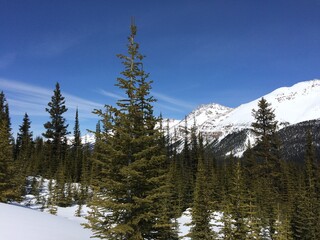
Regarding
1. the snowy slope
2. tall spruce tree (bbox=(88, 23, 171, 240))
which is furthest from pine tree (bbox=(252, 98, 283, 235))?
the snowy slope

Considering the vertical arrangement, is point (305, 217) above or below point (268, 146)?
below

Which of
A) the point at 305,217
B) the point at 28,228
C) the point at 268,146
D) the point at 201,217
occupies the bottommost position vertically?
the point at 305,217

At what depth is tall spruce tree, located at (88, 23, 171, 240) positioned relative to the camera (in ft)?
46.2

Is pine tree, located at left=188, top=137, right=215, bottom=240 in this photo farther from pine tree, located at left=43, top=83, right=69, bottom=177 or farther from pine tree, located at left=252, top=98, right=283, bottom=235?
pine tree, located at left=43, top=83, right=69, bottom=177

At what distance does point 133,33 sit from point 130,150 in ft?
21.0

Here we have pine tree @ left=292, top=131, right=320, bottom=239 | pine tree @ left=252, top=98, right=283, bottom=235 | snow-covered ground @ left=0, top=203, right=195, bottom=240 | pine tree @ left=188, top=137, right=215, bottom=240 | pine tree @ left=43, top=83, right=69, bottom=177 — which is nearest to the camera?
snow-covered ground @ left=0, top=203, right=195, bottom=240

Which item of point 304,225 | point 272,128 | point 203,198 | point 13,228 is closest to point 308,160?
point 304,225

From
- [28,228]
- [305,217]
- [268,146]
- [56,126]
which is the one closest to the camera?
[28,228]

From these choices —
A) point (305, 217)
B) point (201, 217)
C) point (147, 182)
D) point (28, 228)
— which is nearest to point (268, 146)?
point (305, 217)

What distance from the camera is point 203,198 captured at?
30.0 m

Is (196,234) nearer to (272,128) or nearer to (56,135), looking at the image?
(272,128)

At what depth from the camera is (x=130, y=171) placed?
534 inches

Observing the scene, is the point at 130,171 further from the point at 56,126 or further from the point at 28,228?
the point at 56,126

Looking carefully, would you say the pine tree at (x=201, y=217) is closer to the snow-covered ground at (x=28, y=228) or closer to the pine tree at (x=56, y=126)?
the snow-covered ground at (x=28, y=228)
